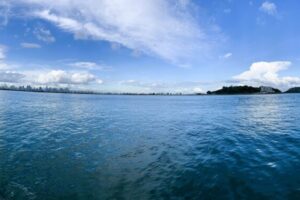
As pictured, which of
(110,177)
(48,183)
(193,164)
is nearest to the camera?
(48,183)

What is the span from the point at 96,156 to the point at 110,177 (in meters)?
5.29

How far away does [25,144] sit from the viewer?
932 inches

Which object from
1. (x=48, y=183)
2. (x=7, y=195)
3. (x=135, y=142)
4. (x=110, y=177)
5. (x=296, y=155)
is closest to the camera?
(x=7, y=195)

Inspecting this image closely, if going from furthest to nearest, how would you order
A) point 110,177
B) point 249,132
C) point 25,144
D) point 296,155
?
point 249,132
point 25,144
point 296,155
point 110,177

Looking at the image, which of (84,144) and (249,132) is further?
(249,132)

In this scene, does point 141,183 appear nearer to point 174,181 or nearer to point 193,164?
point 174,181

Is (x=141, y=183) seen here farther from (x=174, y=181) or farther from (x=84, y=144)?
(x=84, y=144)

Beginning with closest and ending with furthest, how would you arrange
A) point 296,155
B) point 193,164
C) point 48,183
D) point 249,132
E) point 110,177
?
point 48,183
point 110,177
point 193,164
point 296,155
point 249,132

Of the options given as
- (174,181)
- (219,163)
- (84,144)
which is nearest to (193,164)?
(219,163)

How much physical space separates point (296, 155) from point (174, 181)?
1187 cm

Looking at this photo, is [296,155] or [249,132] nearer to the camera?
[296,155]

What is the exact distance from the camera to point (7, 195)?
40.8 ft

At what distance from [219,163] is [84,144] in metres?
14.1

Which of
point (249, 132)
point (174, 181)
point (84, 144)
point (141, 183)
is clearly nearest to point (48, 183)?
point (141, 183)
